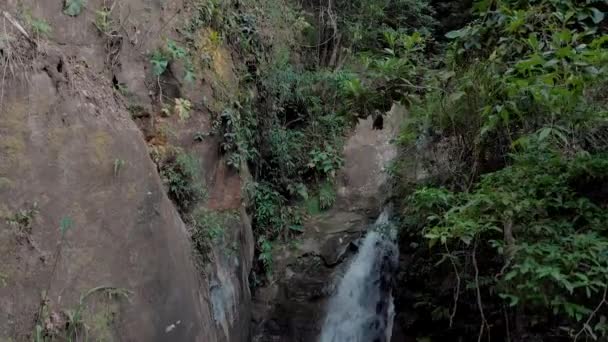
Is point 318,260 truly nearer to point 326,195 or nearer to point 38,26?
point 326,195

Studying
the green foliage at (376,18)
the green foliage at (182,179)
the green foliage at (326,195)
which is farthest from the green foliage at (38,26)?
the green foliage at (376,18)

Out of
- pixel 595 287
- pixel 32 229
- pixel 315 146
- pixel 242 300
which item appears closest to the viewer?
pixel 595 287

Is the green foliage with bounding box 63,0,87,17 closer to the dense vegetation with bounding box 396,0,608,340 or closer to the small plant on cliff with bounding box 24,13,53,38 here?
the small plant on cliff with bounding box 24,13,53,38

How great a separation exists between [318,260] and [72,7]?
5.08m

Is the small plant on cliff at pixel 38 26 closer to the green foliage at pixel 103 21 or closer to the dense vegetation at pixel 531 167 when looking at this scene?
the green foliage at pixel 103 21

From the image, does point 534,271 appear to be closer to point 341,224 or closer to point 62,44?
point 62,44

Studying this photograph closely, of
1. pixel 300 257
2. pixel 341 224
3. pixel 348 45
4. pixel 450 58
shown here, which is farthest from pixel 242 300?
pixel 348 45

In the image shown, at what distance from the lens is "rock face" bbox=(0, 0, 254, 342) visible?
371 cm

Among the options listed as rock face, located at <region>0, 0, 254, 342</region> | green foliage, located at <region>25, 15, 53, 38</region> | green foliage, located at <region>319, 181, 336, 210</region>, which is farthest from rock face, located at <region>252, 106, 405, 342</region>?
green foliage, located at <region>25, 15, 53, 38</region>

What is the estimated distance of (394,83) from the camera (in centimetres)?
511

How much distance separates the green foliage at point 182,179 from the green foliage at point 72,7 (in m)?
1.78

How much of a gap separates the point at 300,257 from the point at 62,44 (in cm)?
485

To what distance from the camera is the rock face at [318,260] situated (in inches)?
305

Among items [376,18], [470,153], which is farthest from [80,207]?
[376,18]
